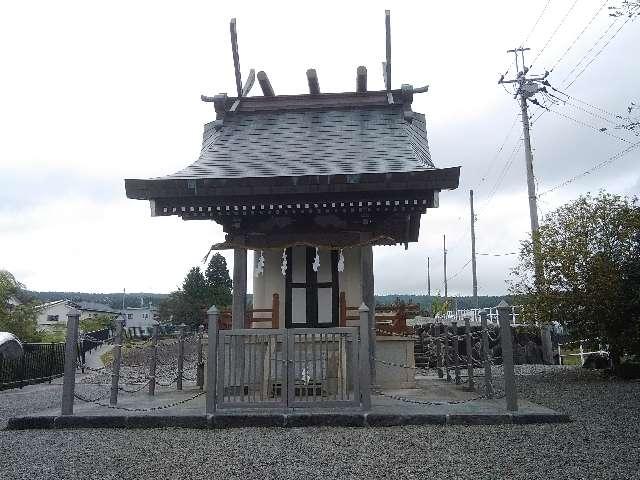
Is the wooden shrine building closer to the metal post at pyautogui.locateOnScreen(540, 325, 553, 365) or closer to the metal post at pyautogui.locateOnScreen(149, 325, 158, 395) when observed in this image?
the metal post at pyautogui.locateOnScreen(149, 325, 158, 395)

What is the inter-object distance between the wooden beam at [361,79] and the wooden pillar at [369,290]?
6.18m

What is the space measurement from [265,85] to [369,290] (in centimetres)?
772

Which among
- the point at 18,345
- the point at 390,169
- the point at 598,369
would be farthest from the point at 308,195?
the point at 598,369

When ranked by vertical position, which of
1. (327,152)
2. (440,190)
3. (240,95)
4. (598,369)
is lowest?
(598,369)

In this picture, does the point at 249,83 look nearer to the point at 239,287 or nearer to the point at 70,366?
the point at 239,287

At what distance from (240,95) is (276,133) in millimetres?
2703

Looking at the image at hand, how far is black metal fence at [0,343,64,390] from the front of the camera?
14352 millimetres

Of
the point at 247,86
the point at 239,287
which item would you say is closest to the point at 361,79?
the point at 247,86

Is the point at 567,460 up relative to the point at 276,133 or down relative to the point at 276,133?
down

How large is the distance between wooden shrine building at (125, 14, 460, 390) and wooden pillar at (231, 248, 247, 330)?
2cm

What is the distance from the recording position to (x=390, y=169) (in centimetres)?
912

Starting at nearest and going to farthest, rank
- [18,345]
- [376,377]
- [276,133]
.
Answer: [376,377]
[276,133]
[18,345]

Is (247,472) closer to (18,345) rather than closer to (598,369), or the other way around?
(18,345)

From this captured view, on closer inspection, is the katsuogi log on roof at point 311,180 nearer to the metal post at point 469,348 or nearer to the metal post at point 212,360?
the metal post at point 469,348
